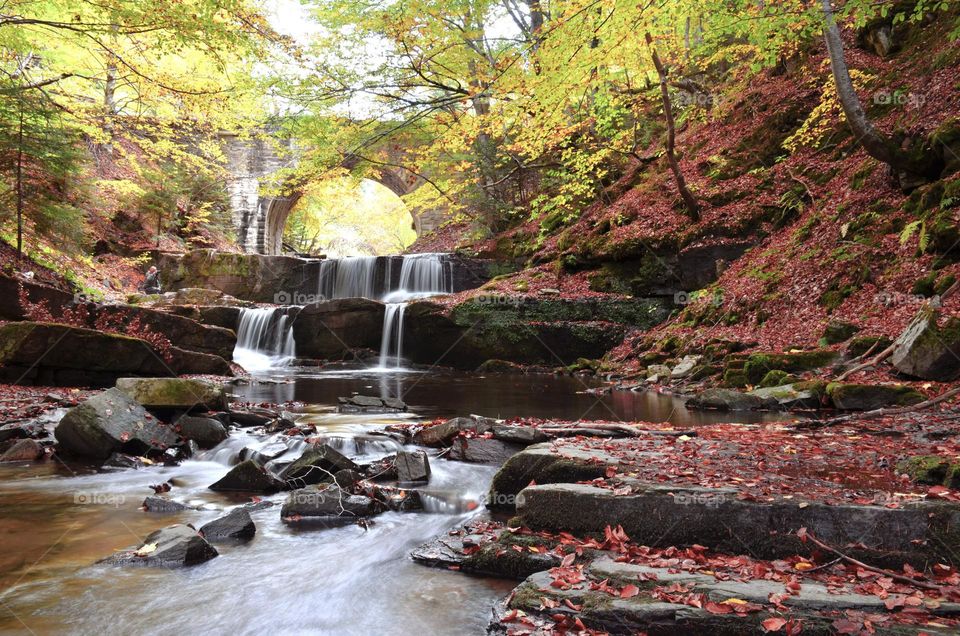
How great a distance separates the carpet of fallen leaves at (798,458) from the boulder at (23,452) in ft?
17.1

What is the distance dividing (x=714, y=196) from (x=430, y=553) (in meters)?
13.5

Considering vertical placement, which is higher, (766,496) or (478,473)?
(766,496)

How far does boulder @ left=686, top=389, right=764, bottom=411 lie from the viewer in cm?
775

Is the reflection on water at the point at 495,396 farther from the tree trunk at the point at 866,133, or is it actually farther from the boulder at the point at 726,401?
the tree trunk at the point at 866,133

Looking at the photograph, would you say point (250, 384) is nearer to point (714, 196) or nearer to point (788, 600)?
point (788, 600)

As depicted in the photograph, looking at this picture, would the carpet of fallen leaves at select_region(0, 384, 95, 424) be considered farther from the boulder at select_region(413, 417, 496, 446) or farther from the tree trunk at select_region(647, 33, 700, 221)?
the tree trunk at select_region(647, 33, 700, 221)

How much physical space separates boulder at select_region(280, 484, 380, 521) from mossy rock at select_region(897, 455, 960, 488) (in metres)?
3.68

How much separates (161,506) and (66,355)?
18.4 feet

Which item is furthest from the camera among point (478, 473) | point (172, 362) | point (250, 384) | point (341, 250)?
point (341, 250)

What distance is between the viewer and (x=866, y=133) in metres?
9.27

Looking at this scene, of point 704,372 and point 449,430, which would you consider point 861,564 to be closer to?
point 449,430

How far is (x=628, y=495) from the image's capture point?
317cm

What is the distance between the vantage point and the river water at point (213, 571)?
9.07 ft

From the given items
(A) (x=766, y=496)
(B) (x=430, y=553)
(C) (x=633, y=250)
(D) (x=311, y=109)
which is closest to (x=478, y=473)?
(B) (x=430, y=553)
